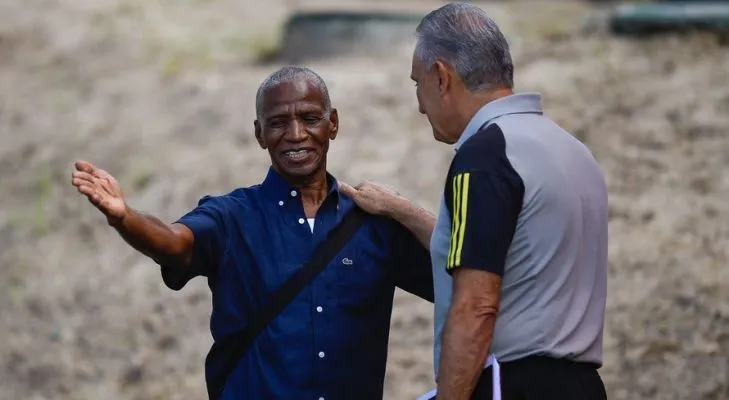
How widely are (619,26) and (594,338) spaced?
8.12 m

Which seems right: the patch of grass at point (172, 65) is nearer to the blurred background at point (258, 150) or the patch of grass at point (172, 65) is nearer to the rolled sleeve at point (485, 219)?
the blurred background at point (258, 150)

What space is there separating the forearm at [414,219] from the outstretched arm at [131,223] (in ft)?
2.14

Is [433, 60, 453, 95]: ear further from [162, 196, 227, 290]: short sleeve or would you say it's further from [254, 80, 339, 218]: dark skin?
[162, 196, 227, 290]: short sleeve

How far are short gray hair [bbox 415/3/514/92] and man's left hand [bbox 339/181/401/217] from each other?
606mm

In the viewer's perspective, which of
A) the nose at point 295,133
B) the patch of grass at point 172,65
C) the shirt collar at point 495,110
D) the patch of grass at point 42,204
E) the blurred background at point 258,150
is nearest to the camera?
the shirt collar at point 495,110

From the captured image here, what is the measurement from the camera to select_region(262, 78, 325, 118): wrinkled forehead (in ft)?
13.5

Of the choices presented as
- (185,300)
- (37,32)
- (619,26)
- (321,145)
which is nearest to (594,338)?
(321,145)

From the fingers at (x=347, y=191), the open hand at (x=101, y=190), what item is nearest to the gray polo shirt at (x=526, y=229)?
the fingers at (x=347, y=191)

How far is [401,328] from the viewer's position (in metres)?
7.88

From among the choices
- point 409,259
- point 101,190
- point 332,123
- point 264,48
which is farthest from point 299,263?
point 264,48

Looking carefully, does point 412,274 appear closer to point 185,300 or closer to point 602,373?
point 602,373

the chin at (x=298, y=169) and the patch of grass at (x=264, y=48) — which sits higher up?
the patch of grass at (x=264, y=48)

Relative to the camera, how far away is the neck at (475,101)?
3662mm

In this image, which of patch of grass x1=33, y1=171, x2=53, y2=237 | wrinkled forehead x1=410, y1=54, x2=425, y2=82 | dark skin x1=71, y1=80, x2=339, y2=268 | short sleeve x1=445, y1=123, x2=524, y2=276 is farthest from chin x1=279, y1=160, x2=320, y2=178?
patch of grass x1=33, y1=171, x2=53, y2=237
